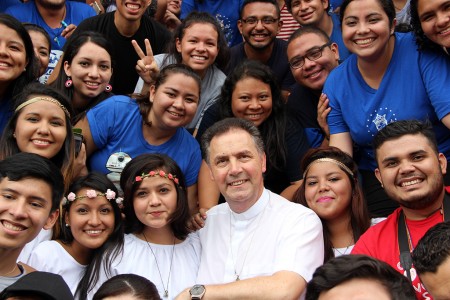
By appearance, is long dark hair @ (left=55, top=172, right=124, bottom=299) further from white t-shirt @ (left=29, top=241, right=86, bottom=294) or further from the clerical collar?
the clerical collar

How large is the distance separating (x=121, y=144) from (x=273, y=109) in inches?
54.8

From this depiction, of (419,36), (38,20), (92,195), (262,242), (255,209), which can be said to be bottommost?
(262,242)

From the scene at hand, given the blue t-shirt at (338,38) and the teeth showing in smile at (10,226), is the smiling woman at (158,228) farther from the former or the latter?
the blue t-shirt at (338,38)

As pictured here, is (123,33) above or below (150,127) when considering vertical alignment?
above

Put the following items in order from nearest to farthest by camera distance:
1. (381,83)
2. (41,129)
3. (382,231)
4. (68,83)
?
(382,231), (41,129), (381,83), (68,83)

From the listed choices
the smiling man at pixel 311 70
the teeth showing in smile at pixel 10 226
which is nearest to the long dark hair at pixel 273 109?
the smiling man at pixel 311 70

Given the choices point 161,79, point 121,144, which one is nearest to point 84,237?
point 121,144

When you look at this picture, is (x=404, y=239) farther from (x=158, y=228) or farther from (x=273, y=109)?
(x=273, y=109)

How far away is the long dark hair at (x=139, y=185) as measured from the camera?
492 cm

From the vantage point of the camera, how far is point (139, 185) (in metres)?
4.89

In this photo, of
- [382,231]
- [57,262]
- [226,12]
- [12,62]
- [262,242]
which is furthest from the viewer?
[226,12]

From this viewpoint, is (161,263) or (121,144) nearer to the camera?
(161,263)

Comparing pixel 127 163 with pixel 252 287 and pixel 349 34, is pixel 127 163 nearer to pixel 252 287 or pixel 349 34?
pixel 252 287

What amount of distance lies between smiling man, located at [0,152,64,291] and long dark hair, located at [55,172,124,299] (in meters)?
0.54
